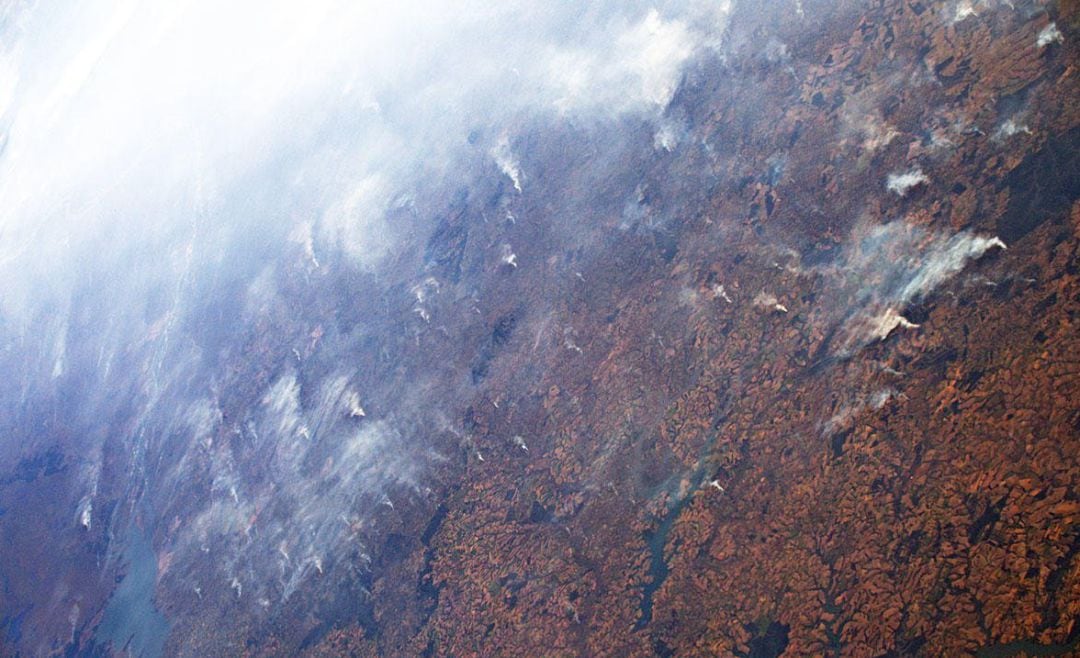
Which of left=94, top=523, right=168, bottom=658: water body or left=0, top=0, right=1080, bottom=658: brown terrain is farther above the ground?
left=0, top=0, right=1080, bottom=658: brown terrain

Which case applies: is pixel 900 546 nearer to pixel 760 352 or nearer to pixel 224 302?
pixel 760 352

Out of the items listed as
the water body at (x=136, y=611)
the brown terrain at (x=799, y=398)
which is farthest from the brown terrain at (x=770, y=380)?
the water body at (x=136, y=611)


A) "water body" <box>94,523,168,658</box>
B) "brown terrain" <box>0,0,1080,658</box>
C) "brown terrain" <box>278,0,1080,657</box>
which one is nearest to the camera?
"brown terrain" <box>278,0,1080,657</box>

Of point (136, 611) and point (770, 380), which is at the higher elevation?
point (770, 380)

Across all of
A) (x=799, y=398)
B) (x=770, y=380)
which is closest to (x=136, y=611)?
(x=770, y=380)

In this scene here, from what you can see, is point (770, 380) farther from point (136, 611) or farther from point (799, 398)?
point (136, 611)

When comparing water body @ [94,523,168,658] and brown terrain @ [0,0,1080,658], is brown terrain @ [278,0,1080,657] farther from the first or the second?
water body @ [94,523,168,658]

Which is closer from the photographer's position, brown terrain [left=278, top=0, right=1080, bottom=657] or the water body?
brown terrain [left=278, top=0, right=1080, bottom=657]

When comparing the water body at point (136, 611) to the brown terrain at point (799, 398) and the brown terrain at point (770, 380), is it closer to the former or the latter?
the brown terrain at point (770, 380)

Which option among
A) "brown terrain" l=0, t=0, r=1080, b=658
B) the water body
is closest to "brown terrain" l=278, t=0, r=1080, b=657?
"brown terrain" l=0, t=0, r=1080, b=658
